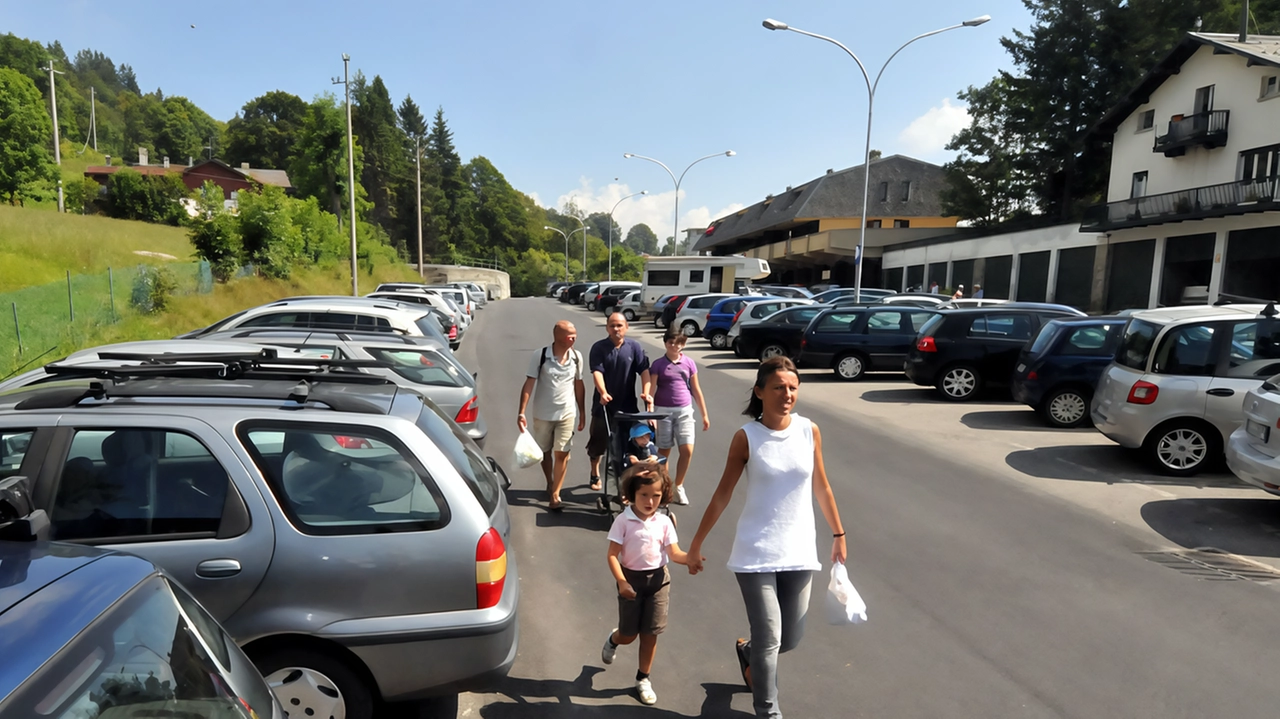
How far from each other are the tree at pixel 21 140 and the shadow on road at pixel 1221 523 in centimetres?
4916

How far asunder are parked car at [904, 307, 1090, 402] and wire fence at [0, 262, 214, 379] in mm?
14487

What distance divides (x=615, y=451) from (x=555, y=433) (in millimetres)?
625

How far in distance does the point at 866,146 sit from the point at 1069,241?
14.0 meters

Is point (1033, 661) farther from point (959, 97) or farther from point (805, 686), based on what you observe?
point (959, 97)

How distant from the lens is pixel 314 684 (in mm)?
3111

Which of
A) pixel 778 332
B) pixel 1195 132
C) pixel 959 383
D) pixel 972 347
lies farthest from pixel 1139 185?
pixel 959 383

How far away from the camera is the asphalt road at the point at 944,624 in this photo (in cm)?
400

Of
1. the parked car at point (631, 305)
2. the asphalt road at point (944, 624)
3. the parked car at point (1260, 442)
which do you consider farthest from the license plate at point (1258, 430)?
the parked car at point (631, 305)

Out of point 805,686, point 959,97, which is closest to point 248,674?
point 805,686

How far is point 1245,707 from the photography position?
3934 millimetres

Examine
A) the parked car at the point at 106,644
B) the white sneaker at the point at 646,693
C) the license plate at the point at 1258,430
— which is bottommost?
the white sneaker at the point at 646,693

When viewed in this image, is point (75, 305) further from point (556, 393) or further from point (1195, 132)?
point (1195, 132)

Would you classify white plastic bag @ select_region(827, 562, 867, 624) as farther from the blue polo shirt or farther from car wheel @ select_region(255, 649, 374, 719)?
the blue polo shirt

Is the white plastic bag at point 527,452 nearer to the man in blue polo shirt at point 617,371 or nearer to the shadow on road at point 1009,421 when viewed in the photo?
the man in blue polo shirt at point 617,371
